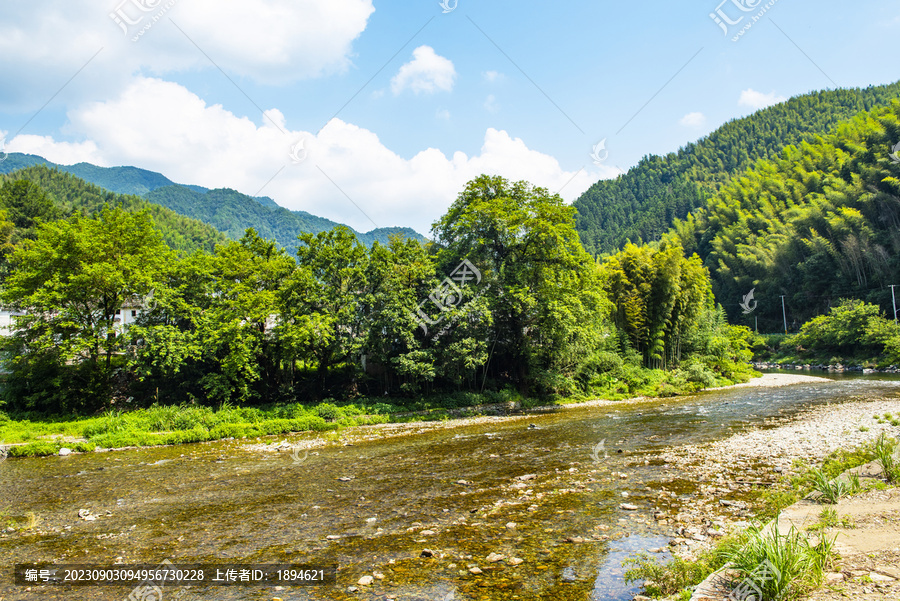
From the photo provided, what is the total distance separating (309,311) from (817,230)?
80.4m

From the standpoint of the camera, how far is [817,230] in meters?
74.3

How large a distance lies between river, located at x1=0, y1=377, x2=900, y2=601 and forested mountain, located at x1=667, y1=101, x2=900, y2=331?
6551 cm

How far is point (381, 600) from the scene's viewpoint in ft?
23.2

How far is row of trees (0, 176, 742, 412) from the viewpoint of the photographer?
2608 centimetres

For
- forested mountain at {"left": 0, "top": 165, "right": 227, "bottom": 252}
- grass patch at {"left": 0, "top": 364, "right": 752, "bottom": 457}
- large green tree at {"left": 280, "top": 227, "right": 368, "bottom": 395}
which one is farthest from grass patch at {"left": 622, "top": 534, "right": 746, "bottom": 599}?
forested mountain at {"left": 0, "top": 165, "right": 227, "bottom": 252}

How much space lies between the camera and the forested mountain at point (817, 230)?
65562 millimetres

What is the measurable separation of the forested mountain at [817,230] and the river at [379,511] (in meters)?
65.5

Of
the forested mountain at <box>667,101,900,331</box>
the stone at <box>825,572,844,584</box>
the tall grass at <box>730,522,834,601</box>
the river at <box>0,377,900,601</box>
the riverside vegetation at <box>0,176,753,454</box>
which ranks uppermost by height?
the forested mountain at <box>667,101,900,331</box>

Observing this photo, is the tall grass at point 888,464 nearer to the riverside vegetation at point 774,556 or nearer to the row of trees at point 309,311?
the riverside vegetation at point 774,556

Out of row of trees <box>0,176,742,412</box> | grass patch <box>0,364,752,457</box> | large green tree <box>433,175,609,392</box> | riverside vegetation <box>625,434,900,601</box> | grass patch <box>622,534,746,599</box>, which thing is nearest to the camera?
riverside vegetation <box>625,434,900,601</box>

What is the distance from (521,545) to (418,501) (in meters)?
3.69

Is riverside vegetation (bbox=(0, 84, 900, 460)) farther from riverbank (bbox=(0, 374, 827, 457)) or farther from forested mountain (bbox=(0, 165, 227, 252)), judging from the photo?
forested mountain (bbox=(0, 165, 227, 252))

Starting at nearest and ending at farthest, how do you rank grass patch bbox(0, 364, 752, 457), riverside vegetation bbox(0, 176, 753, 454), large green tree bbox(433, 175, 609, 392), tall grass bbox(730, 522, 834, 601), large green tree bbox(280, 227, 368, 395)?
tall grass bbox(730, 522, 834, 601) < grass patch bbox(0, 364, 752, 457) < riverside vegetation bbox(0, 176, 753, 454) < large green tree bbox(280, 227, 368, 395) < large green tree bbox(433, 175, 609, 392)

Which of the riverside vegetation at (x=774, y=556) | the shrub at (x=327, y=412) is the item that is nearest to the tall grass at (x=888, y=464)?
the riverside vegetation at (x=774, y=556)
